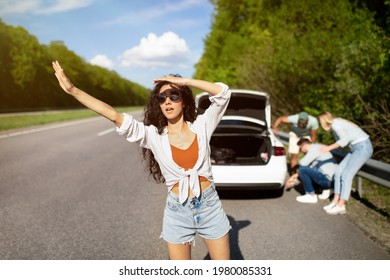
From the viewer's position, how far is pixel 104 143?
46.3 feet

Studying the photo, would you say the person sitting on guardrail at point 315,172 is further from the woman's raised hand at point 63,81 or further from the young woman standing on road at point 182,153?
the woman's raised hand at point 63,81

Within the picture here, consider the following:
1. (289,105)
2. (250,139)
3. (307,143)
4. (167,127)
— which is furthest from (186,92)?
(289,105)

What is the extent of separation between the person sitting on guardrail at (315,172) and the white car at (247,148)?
1.41 ft

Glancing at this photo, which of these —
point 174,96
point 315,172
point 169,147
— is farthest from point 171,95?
point 315,172

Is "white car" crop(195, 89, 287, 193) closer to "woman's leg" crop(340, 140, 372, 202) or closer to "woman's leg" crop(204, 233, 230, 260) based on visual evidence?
"woman's leg" crop(340, 140, 372, 202)

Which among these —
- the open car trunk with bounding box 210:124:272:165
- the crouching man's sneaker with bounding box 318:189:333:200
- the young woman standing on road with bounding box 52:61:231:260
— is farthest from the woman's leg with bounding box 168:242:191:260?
the crouching man's sneaker with bounding box 318:189:333:200

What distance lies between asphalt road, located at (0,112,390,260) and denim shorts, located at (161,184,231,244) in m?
1.46

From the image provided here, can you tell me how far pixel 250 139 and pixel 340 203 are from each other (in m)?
2.64

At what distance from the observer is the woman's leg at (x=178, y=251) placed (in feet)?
7.90

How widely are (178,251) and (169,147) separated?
2.35 feet

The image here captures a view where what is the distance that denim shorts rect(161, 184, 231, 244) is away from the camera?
2330 mm

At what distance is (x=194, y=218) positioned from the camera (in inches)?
92.7

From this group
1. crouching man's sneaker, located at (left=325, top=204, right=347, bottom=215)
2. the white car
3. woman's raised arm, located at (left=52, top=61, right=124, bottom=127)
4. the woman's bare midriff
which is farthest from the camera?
the white car
